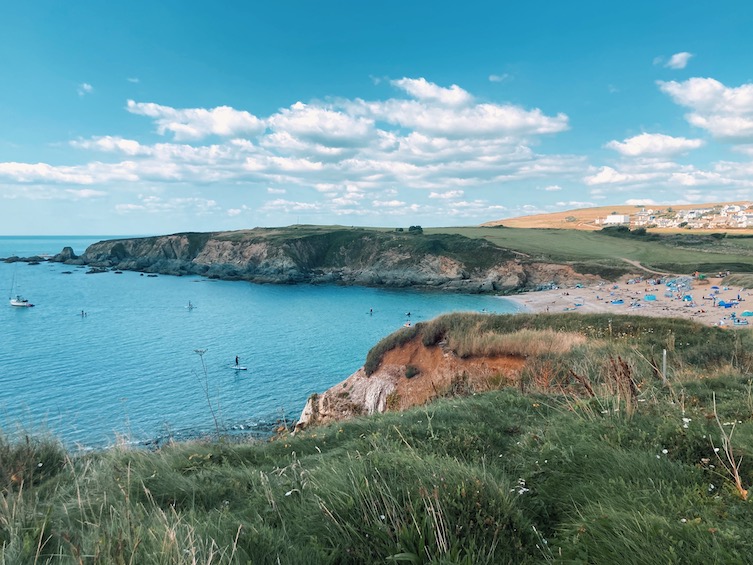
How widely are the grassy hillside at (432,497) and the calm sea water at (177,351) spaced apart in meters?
2.58

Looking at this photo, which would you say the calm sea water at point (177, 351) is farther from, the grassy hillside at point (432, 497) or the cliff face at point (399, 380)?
the cliff face at point (399, 380)

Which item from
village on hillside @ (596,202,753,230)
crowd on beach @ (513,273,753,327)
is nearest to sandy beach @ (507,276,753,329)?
crowd on beach @ (513,273,753,327)

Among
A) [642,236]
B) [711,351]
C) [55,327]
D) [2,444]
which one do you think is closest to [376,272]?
[55,327]

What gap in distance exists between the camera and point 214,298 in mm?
71875

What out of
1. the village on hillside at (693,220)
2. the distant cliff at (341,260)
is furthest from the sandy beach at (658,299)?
the village on hillside at (693,220)

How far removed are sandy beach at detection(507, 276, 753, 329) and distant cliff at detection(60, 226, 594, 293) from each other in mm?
9957

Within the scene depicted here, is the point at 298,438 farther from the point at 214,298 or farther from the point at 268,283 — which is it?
the point at 268,283

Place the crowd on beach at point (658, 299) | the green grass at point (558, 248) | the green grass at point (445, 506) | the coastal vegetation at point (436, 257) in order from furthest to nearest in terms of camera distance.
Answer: the coastal vegetation at point (436, 257) → the green grass at point (558, 248) → the crowd on beach at point (658, 299) → the green grass at point (445, 506)

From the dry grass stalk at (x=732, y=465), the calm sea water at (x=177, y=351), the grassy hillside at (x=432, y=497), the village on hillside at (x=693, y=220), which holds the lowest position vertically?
the calm sea water at (x=177, y=351)

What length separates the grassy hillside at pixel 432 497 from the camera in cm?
268

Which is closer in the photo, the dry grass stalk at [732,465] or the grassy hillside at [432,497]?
the grassy hillside at [432,497]

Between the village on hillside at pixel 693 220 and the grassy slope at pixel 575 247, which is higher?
the village on hillside at pixel 693 220

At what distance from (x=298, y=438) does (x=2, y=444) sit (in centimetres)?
419

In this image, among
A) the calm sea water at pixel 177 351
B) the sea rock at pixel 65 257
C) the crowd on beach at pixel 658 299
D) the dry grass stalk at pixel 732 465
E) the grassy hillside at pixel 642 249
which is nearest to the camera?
the dry grass stalk at pixel 732 465
